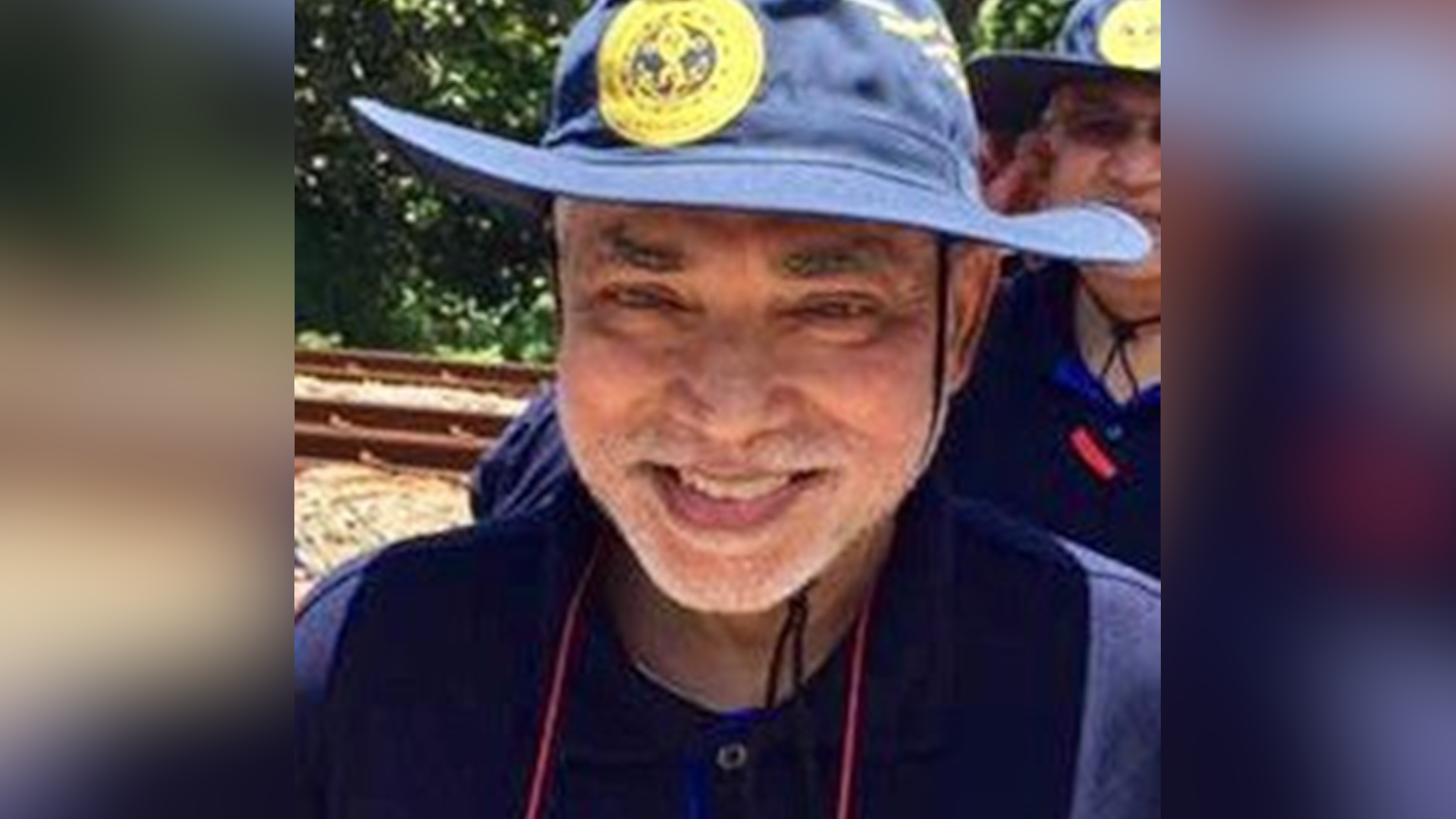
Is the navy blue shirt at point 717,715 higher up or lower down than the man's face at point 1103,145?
lower down

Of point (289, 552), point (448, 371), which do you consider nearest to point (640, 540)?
point (289, 552)

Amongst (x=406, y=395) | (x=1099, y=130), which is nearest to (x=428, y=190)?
(x=406, y=395)

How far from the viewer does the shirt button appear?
149 cm

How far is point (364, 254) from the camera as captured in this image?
1838cm

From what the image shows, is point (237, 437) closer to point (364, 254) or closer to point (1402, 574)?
point (1402, 574)

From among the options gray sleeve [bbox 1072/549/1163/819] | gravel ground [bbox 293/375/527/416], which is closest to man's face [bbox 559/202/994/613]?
gray sleeve [bbox 1072/549/1163/819]

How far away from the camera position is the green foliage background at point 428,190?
1733 centimetres

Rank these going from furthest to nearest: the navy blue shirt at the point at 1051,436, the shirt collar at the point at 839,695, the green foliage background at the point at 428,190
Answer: the green foliage background at the point at 428,190, the navy blue shirt at the point at 1051,436, the shirt collar at the point at 839,695

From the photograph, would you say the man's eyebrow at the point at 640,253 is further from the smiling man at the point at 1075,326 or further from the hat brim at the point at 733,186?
the smiling man at the point at 1075,326

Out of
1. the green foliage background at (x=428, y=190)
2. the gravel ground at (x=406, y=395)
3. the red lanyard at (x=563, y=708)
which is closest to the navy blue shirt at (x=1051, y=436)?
the red lanyard at (x=563, y=708)

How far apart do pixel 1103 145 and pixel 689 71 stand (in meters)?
1.68

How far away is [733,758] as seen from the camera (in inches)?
59.0

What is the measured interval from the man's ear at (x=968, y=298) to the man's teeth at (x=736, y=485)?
0.17 m

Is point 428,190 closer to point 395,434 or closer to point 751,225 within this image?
point 395,434
